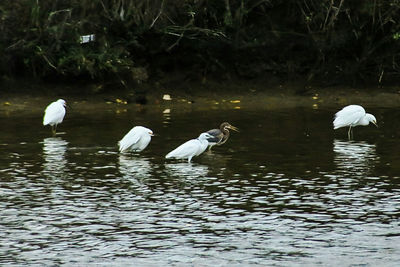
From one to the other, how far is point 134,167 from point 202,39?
37.1ft

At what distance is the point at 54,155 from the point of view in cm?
1723

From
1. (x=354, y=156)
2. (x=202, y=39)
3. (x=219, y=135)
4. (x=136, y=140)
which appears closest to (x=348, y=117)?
(x=354, y=156)

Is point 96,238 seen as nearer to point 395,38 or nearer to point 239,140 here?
point 239,140

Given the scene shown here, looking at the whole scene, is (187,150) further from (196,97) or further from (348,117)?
(196,97)

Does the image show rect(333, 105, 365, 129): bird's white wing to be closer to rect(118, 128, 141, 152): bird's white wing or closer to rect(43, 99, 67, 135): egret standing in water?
rect(118, 128, 141, 152): bird's white wing

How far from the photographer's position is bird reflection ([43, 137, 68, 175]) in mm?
15773

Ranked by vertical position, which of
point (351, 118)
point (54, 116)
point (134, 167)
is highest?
point (54, 116)

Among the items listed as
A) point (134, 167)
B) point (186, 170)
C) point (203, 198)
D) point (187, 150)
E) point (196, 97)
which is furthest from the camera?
point (196, 97)

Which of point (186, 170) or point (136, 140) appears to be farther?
point (136, 140)

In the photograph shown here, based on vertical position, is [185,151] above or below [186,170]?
above

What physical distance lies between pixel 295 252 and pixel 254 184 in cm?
412

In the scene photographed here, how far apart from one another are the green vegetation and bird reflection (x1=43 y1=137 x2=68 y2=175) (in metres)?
5.82

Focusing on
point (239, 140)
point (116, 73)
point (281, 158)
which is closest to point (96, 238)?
point (281, 158)

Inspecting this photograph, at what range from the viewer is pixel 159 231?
11.4 metres
